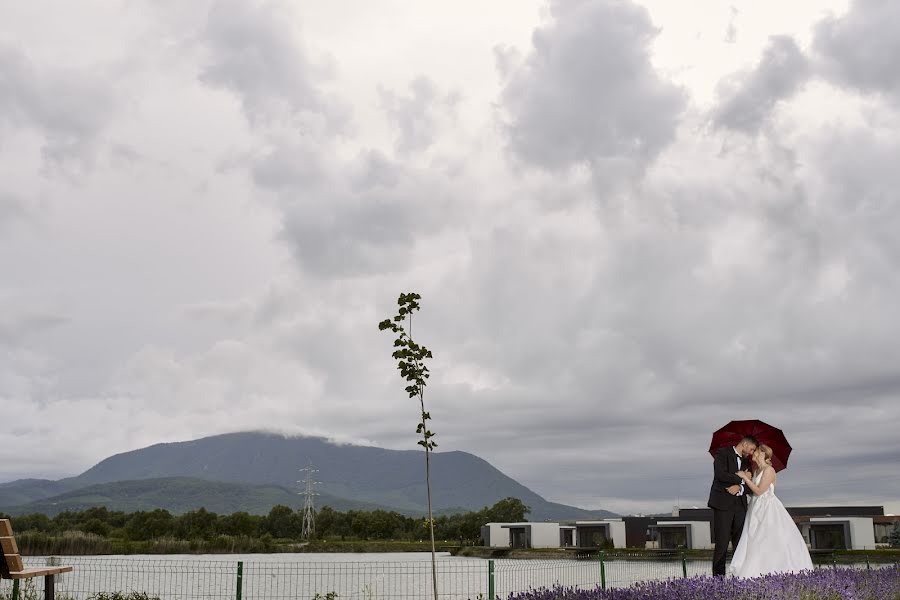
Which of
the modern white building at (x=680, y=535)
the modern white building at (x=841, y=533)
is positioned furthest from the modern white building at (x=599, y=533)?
the modern white building at (x=841, y=533)

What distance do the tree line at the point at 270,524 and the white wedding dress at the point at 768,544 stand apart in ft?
340

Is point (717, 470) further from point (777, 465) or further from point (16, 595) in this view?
point (16, 595)

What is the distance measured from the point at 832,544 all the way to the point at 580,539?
26.4 m

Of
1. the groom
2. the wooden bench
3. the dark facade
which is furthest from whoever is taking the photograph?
the dark facade

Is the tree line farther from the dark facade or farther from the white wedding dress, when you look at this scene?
the white wedding dress

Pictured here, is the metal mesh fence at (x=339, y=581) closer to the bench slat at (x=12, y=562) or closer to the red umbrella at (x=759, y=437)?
the red umbrella at (x=759, y=437)

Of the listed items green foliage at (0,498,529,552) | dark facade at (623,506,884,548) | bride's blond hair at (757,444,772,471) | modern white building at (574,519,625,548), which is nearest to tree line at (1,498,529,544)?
green foliage at (0,498,529,552)

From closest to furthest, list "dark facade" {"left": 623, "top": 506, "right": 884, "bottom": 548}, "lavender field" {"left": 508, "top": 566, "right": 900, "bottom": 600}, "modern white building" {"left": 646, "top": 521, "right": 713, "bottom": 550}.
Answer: "lavender field" {"left": 508, "top": 566, "right": 900, "bottom": 600}, "modern white building" {"left": 646, "top": 521, "right": 713, "bottom": 550}, "dark facade" {"left": 623, "top": 506, "right": 884, "bottom": 548}

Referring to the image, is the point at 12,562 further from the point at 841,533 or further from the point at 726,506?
the point at 841,533

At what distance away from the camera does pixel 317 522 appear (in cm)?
14225

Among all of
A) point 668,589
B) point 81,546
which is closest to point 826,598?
point 668,589

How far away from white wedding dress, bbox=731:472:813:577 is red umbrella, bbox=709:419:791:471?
0.71 m

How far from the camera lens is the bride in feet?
42.9

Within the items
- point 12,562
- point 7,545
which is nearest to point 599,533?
point 12,562
